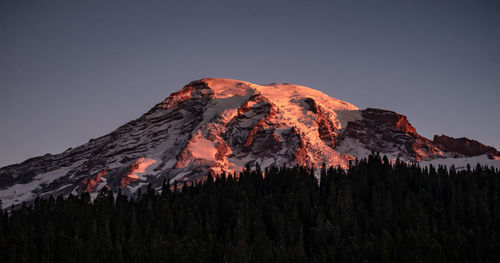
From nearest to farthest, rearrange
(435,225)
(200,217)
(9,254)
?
(9,254) → (435,225) → (200,217)

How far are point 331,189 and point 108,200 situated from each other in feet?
232

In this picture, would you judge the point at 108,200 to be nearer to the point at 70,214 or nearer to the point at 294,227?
the point at 70,214

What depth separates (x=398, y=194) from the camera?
615 ft

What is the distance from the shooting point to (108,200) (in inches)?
7421

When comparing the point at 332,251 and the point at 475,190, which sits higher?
the point at 475,190

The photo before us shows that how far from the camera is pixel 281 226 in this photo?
160000 millimetres

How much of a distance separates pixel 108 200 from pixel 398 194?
9086 centimetres

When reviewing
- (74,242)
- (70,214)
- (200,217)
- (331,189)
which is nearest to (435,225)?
(331,189)

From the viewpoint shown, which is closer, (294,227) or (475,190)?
(294,227)

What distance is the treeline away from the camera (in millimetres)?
132875

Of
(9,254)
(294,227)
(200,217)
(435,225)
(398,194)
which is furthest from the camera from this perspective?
(398,194)

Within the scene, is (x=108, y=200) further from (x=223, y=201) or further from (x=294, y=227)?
(x=294, y=227)

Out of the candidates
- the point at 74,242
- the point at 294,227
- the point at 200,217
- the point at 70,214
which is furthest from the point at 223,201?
the point at 74,242

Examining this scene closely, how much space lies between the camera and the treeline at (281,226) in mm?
132875
